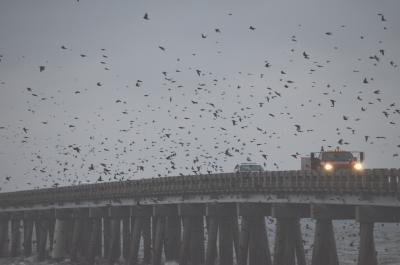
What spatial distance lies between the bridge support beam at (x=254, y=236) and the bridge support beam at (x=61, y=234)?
93.3ft

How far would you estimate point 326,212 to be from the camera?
1297 inches

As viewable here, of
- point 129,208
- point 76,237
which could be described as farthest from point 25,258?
point 129,208

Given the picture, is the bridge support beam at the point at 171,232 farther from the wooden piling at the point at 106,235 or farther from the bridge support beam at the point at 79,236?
the bridge support beam at the point at 79,236

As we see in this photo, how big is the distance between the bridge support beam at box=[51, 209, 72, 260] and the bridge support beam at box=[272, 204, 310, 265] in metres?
32.6

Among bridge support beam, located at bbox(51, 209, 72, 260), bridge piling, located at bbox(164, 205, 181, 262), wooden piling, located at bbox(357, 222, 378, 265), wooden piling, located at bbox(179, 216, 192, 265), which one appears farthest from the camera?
bridge support beam, located at bbox(51, 209, 72, 260)

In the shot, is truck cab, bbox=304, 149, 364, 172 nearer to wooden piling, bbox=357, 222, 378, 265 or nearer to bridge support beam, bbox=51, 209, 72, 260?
wooden piling, bbox=357, 222, 378, 265

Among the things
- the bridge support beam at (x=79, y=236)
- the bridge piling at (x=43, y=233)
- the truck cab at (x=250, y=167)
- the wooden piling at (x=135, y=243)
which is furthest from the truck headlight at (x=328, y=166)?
the bridge piling at (x=43, y=233)

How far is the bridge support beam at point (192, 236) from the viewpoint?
45047 mm

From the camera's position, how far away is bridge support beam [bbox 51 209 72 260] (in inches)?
2554

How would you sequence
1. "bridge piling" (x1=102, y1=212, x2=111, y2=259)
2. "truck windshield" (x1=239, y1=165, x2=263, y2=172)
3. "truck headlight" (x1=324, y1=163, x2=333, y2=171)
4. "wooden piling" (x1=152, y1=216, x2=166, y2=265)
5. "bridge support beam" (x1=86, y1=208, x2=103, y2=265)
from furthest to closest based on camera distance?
"bridge piling" (x1=102, y1=212, x2=111, y2=259) → "bridge support beam" (x1=86, y1=208, x2=103, y2=265) → "truck windshield" (x1=239, y1=165, x2=263, y2=172) → "wooden piling" (x1=152, y1=216, x2=166, y2=265) → "truck headlight" (x1=324, y1=163, x2=333, y2=171)

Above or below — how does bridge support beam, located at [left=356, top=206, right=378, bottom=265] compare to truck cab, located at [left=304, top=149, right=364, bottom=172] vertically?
below

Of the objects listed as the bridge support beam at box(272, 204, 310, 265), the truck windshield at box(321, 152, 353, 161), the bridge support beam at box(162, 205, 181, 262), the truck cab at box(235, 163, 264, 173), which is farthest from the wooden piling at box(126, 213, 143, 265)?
the truck windshield at box(321, 152, 353, 161)

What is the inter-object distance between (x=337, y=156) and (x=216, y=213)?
915 centimetres

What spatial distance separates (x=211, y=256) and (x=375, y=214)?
14.4 metres
